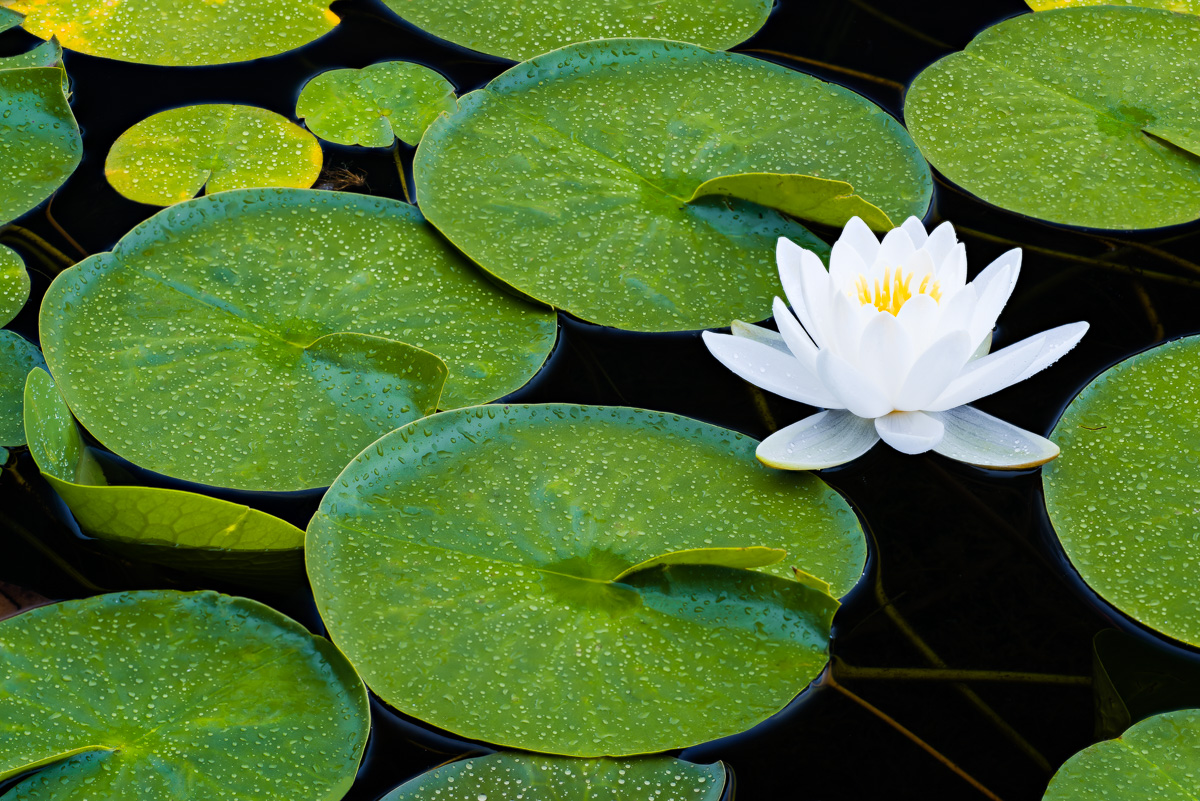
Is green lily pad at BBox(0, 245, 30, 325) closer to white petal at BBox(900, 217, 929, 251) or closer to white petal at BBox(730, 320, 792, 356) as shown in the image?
white petal at BBox(730, 320, 792, 356)

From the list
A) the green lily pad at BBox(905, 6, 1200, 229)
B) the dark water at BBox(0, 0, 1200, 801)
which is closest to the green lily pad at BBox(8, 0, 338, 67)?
the dark water at BBox(0, 0, 1200, 801)

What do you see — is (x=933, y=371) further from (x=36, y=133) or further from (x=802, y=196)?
(x=36, y=133)

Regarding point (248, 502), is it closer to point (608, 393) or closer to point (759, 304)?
point (608, 393)

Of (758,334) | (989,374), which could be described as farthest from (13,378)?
(989,374)

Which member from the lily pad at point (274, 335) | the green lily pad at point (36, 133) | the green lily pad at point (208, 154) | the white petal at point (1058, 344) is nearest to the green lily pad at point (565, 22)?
the green lily pad at point (208, 154)

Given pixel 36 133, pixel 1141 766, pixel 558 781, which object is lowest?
pixel 558 781

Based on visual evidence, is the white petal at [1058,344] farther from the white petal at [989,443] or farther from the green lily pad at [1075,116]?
the green lily pad at [1075,116]

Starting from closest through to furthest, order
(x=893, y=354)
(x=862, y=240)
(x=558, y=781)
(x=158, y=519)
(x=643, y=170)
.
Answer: (x=558, y=781)
(x=158, y=519)
(x=893, y=354)
(x=862, y=240)
(x=643, y=170)
